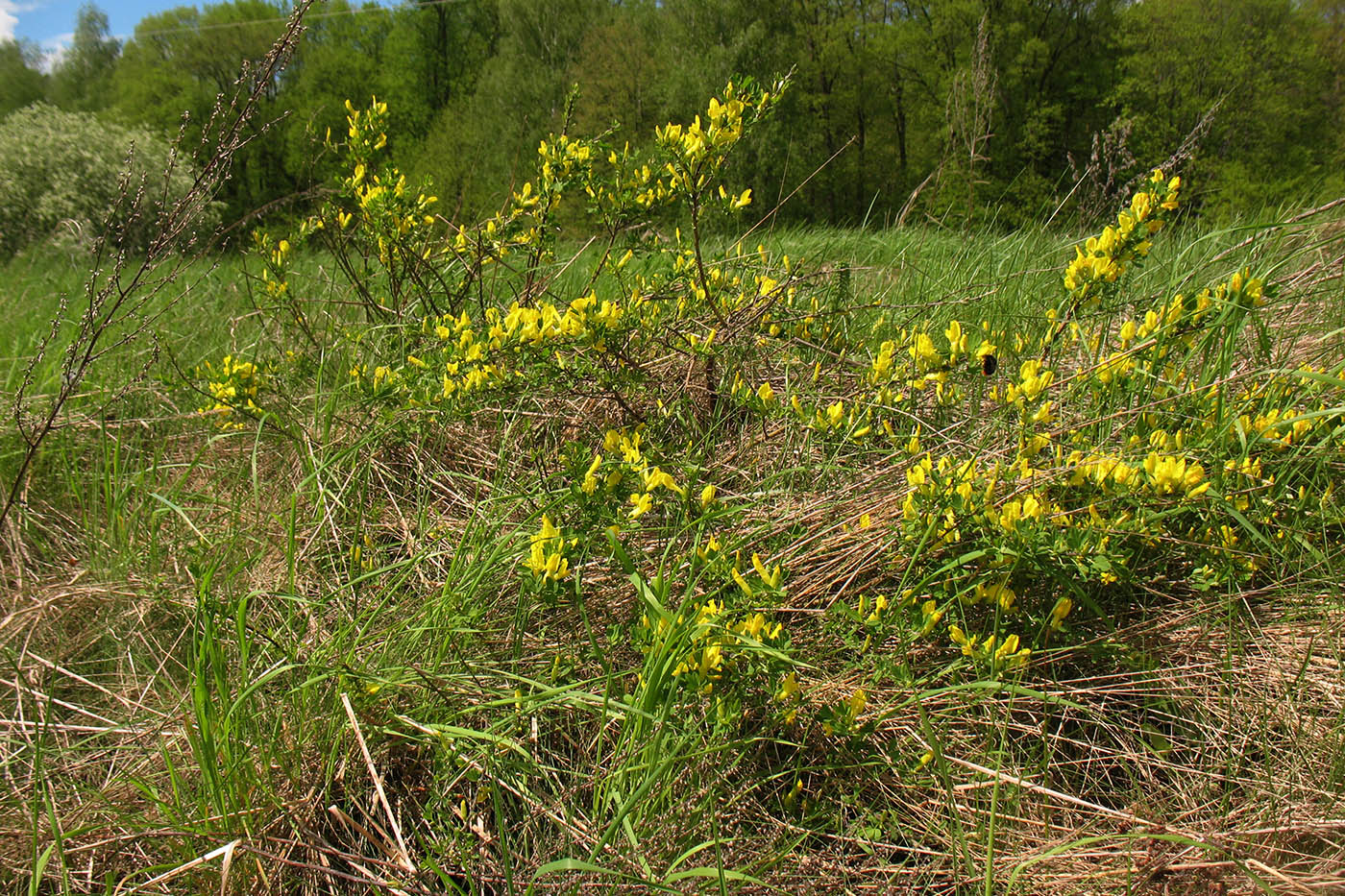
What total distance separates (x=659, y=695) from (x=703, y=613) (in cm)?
15

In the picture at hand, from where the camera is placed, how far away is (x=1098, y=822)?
124cm

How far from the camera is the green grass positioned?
1.18 metres

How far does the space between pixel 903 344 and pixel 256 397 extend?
1.78 m

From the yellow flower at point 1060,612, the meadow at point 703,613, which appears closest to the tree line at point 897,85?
the meadow at point 703,613

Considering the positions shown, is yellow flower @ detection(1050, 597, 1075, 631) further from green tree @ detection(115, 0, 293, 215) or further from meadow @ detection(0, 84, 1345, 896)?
green tree @ detection(115, 0, 293, 215)

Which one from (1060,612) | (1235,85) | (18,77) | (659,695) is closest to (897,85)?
(1235,85)

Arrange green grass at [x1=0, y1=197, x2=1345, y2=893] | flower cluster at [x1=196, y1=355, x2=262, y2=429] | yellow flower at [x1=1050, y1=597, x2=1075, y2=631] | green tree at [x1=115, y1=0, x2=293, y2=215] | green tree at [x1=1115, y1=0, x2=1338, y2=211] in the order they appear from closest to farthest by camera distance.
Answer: green grass at [x1=0, y1=197, x2=1345, y2=893], yellow flower at [x1=1050, y1=597, x2=1075, y2=631], flower cluster at [x1=196, y1=355, x2=262, y2=429], green tree at [x1=1115, y1=0, x2=1338, y2=211], green tree at [x1=115, y1=0, x2=293, y2=215]

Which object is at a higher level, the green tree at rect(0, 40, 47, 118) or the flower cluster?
the green tree at rect(0, 40, 47, 118)

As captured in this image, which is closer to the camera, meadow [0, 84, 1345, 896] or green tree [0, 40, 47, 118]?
meadow [0, 84, 1345, 896]

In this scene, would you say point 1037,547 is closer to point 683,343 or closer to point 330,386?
point 683,343

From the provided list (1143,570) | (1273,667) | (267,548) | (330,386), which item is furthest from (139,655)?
(1273,667)

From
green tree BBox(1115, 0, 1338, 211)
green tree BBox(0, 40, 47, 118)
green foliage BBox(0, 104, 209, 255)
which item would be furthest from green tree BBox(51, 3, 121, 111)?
→ green tree BBox(1115, 0, 1338, 211)

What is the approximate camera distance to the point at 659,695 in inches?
50.6

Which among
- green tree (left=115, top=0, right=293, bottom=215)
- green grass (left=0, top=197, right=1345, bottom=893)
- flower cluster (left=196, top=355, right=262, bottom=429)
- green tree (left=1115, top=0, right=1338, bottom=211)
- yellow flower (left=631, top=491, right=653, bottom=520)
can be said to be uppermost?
green tree (left=115, top=0, right=293, bottom=215)
